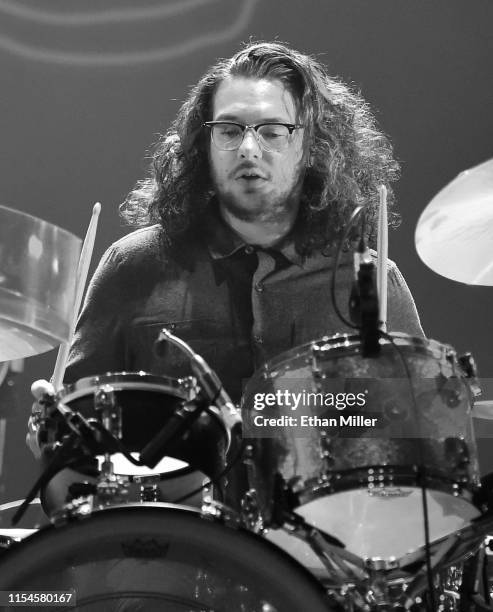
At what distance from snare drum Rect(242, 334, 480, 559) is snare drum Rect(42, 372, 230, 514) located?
0.19ft

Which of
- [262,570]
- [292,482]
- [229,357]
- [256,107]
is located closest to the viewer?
[262,570]

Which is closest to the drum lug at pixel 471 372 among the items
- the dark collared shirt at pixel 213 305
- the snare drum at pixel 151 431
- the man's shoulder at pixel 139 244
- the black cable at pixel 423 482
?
the black cable at pixel 423 482

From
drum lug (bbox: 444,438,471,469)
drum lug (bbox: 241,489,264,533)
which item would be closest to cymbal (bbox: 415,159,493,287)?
drum lug (bbox: 444,438,471,469)

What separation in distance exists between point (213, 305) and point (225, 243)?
0.17 metres

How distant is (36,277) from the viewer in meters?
1.29

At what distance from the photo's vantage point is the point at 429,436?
52.7 inches

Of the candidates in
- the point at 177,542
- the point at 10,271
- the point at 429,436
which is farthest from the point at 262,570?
the point at 10,271

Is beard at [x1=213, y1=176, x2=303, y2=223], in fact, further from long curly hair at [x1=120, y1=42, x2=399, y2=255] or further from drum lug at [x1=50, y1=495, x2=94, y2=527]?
drum lug at [x1=50, y1=495, x2=94, y2=527]

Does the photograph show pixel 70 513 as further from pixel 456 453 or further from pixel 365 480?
pixel 456 453

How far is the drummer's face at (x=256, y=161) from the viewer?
212 cm

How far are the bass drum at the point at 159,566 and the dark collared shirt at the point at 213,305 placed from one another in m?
0.74

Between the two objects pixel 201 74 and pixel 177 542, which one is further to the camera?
pixel 201 74

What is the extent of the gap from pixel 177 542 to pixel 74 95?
5.88 ft

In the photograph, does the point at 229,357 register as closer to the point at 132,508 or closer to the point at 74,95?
the point at 132,508
